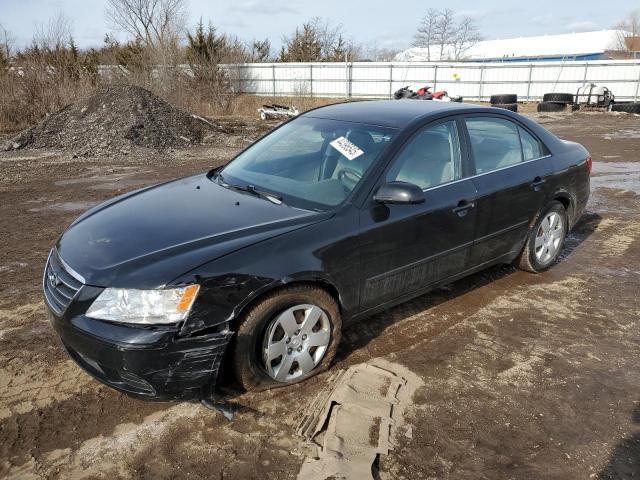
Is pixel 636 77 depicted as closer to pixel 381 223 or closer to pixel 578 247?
pixel 578 247

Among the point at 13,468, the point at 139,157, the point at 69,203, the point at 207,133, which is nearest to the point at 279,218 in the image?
the point at 13,468

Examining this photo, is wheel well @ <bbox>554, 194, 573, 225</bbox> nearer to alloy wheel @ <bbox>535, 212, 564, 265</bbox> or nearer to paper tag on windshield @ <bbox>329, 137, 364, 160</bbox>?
alloy wheel @ <bbox>535, 212, 564, 265</bbox>

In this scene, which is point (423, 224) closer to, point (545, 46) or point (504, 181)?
point (504, 181)

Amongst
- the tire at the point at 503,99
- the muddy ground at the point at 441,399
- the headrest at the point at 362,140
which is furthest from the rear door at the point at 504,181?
the tire at the point at 503,99

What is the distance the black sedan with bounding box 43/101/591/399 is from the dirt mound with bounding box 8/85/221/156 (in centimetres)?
949

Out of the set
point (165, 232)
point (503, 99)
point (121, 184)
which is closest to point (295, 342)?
point (165, 232)

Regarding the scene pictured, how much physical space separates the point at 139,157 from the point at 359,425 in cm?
1047

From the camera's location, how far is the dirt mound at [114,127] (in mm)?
12586

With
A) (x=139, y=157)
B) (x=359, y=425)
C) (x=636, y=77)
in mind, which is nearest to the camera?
(x=359, y=425)

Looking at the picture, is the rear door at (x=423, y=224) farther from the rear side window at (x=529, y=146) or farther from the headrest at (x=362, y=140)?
the rear side window at (x=529, y=146)

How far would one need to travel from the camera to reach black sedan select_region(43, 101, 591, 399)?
253 centimetres

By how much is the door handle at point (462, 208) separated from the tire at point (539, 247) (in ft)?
3.71

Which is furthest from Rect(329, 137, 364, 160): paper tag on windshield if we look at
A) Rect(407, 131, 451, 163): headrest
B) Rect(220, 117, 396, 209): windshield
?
Rect(407, 131, 451, 163): headrest

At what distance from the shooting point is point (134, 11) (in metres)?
31.5
